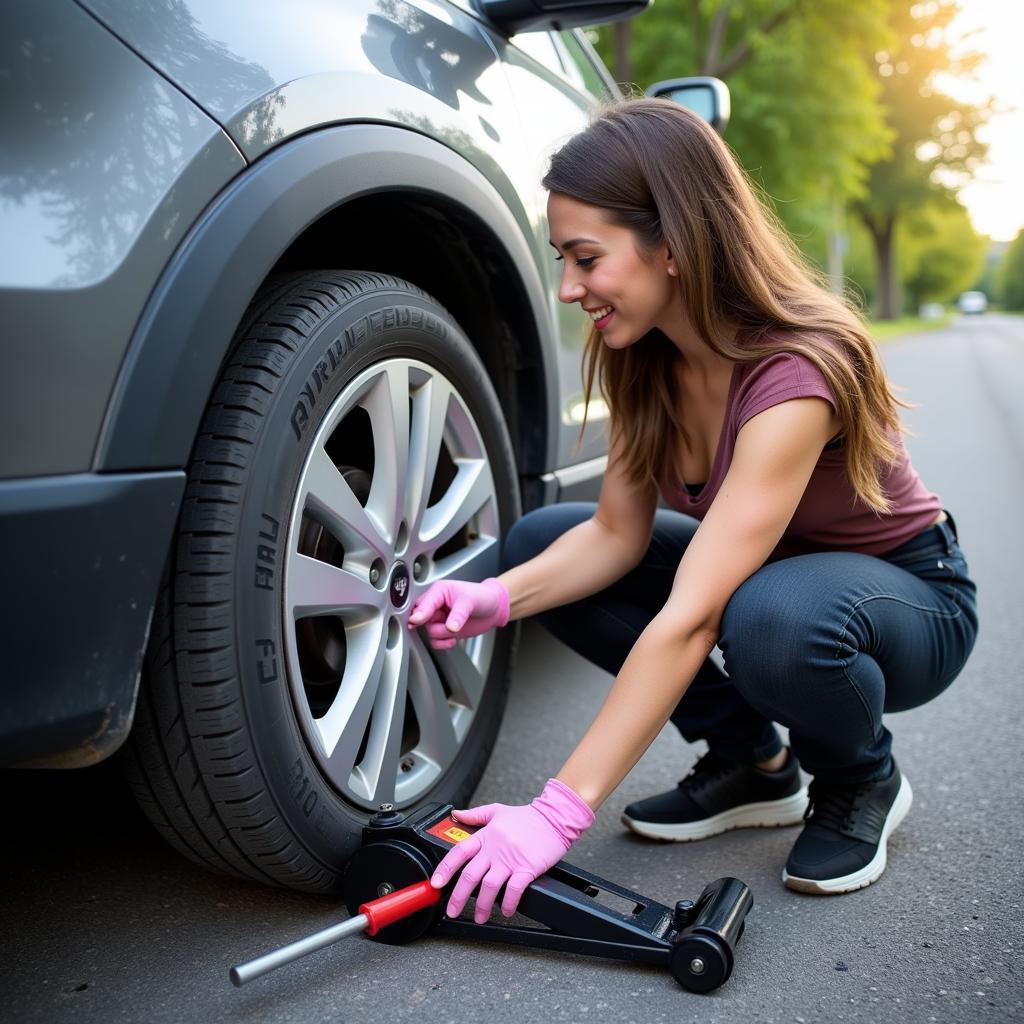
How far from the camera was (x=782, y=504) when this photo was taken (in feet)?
5.31

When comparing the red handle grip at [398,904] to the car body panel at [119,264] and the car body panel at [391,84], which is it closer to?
the car body panel at [119,264]

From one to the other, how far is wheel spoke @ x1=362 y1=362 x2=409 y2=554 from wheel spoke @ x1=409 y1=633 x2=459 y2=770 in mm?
209

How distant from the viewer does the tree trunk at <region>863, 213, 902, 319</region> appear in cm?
4141

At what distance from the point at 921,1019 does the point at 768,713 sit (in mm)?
478

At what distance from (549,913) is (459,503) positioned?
71 cm

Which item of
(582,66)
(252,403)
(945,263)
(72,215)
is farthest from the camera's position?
(945,263)

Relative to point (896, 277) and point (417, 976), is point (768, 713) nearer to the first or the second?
point (417, 976)

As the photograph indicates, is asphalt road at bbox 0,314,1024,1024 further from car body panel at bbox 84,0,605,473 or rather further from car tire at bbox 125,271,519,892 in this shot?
car body panel at bbox 84,0,605,473

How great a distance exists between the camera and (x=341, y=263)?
6.41ft

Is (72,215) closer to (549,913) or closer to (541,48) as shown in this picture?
(549,913)

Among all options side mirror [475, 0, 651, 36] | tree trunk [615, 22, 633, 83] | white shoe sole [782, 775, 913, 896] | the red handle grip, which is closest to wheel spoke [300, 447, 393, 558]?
the red handle grip

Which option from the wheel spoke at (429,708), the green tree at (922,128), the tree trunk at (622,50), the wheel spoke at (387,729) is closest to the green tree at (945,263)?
the green tree at (922,128)

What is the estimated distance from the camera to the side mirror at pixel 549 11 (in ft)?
6.66

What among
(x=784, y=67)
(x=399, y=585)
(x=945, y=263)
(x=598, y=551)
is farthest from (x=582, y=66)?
(x=945, y=263)
